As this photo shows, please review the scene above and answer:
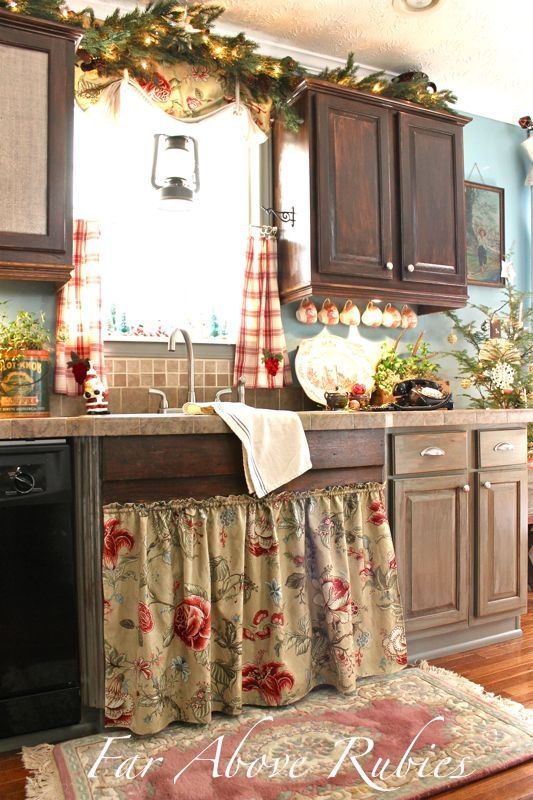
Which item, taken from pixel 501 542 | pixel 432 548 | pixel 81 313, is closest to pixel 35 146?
pixel 81 313

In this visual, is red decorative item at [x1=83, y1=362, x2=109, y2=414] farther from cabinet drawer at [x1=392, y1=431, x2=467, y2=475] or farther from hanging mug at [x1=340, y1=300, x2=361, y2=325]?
hanging mug at [x1=340, y1=300, x2=361, y2=325]

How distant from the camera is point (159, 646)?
193cm

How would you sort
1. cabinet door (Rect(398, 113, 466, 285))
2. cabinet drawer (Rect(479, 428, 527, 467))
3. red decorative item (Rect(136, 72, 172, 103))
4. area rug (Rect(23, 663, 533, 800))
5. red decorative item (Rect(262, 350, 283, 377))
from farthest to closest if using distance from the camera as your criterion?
cabinet door (Rect(398, 113, 466, 285)) < red decorative item (Rect(262, 350, 283, 377)) < red decorative item (Rect(136, 72, 172, 103)) < cabinet drawer (Rect(479, 428, 527, 467)) < area rug (Rect(23, 663, 533, 800))

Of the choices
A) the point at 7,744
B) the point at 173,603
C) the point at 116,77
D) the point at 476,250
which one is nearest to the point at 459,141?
the point at 476,250

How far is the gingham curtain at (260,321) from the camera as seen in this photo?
119 inches

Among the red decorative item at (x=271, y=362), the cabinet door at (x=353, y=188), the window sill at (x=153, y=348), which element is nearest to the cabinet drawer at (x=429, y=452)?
the red decorative item at (x=271, y=362)

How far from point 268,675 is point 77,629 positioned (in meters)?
0.62

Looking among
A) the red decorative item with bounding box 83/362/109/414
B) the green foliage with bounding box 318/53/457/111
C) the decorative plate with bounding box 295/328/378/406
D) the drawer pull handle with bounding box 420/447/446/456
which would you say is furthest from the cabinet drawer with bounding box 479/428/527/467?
the green foliage with bounding box 318/53/457/111

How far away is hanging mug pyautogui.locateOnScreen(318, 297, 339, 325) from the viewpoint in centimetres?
321

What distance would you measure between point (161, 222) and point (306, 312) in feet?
2.59

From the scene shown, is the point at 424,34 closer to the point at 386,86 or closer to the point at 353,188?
the point at 386,86

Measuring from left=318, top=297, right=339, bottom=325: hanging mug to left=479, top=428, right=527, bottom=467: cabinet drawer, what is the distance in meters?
0.91

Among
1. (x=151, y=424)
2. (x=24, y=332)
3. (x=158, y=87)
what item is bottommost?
(x=151, y=424)

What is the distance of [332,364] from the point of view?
322 centimetres
